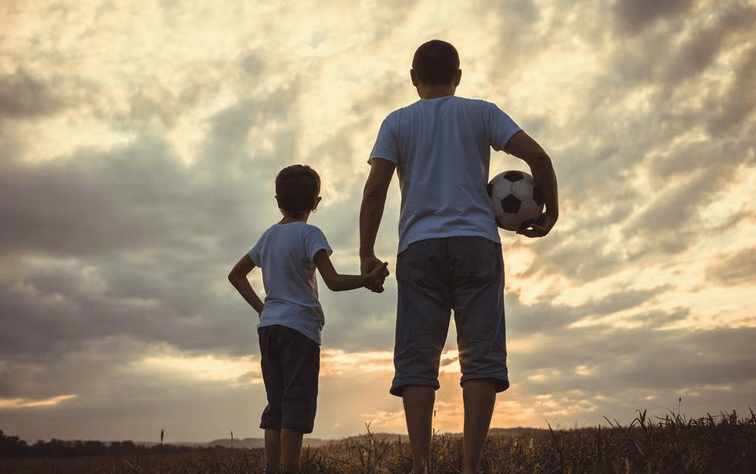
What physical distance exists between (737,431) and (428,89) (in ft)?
11.5

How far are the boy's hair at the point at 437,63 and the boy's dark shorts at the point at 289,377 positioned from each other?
2300mm

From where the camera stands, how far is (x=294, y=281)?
604 cm

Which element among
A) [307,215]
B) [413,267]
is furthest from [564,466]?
[307,215]

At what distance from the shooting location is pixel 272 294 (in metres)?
6.11

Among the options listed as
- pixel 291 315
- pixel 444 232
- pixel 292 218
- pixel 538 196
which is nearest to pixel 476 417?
A: pixel 444 232

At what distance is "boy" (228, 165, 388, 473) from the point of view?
5750 mm

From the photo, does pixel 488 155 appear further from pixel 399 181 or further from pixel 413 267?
pixel 413 267

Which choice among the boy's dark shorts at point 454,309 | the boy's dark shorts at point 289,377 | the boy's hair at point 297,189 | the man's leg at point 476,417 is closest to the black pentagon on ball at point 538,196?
the boy's dark shorts at point 454,309

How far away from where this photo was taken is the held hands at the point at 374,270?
4.96 meters

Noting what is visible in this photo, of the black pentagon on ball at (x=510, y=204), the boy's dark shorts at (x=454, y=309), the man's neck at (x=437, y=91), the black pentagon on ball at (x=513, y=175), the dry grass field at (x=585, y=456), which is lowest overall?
the dry grass field at (x=585, y=456)

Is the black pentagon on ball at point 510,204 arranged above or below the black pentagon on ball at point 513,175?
below

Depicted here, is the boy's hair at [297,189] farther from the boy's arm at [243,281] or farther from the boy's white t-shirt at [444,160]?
the boy's white t-shirt at [444,160]

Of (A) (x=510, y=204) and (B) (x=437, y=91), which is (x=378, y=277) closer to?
(A) (x=510, y=204)

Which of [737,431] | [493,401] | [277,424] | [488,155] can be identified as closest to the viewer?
[493,401]
